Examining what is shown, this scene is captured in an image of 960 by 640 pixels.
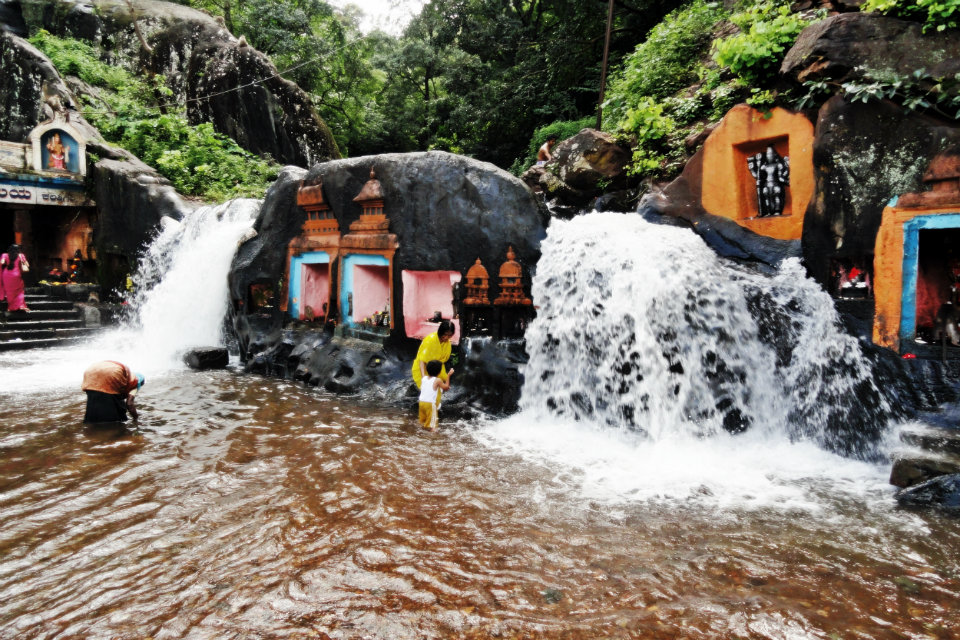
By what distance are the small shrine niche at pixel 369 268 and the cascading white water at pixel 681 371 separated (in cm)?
276

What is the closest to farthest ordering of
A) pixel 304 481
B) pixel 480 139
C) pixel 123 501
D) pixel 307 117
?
1. pixel 123 501
2. pixel 304 481
3. pixel 480 139
4. pixel 307 117

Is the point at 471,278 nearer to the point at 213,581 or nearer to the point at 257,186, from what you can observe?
the point at 213,581

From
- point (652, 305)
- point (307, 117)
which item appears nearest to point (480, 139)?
point (307, 117)

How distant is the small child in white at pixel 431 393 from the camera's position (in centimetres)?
752

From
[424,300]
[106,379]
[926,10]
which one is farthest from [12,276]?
[926,10]

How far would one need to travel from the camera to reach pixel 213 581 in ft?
12.8

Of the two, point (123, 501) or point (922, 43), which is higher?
point (922, 43)

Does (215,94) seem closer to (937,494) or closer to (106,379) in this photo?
(106,379)

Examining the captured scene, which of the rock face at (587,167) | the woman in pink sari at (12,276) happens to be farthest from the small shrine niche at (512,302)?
the woman in pink sari at (12,276)

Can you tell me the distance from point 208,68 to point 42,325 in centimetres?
1172

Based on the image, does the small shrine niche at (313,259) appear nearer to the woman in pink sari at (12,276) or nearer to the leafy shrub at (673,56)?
the leafy shrub at (673,56)

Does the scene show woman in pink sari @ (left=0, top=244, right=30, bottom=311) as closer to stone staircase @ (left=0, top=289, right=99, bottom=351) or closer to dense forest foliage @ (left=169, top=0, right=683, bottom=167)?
stone staircase @ (left=0, top=289, right=99, bottom=351)

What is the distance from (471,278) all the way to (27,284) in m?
14.7

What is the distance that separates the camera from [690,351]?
24.0 ft
